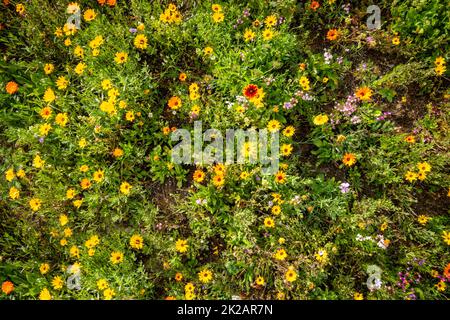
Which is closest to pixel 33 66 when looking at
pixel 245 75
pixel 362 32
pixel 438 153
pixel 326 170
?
pixel 245 75

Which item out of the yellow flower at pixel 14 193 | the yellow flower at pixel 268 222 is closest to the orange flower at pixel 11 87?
the yellow flower at pixel 14 193

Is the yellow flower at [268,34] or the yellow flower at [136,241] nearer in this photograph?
the yellow flower at [136,241]

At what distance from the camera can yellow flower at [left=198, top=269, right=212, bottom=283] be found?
4141 millimetres

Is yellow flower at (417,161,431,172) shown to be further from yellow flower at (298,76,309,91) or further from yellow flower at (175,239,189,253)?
yellow flower at (175,239,189,253)

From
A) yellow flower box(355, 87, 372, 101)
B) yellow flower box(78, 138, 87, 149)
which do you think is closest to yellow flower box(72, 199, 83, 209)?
yellow flower box(78, 138, 87, 149)

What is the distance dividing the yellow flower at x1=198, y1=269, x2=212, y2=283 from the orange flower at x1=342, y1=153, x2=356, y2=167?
2125 millimetres

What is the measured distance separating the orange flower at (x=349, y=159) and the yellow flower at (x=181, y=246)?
2.18m

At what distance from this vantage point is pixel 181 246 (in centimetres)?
421

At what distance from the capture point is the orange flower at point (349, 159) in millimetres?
4224

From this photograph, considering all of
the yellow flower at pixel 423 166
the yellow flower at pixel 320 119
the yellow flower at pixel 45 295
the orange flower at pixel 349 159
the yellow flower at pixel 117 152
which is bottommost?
the yellow flower at pixel 45 295

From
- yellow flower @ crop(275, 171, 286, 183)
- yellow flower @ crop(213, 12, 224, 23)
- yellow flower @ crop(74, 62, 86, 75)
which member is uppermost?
yellow flower @ crop(213, 12, 224, 23)

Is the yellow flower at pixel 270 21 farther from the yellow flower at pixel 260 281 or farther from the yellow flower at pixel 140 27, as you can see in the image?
the yellow flower at pixel 260 281

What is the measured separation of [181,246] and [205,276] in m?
0.46
